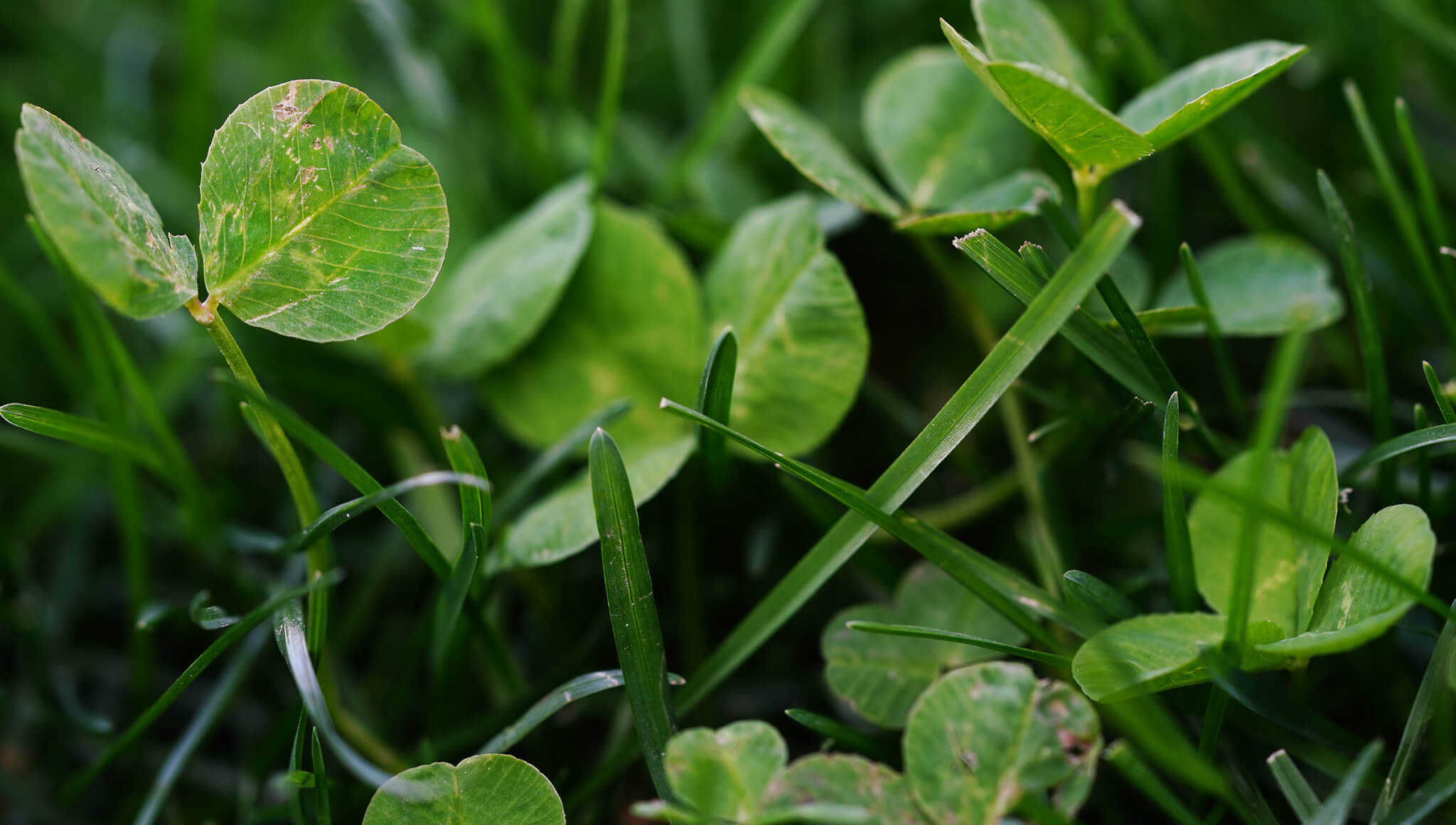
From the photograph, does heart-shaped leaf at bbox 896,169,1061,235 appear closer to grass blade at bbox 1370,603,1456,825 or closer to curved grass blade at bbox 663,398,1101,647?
curved grass blade at bbox 663,398,1101,647

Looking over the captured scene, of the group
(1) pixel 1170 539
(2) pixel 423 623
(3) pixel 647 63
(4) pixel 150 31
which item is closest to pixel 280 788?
(2) pixel 423 623

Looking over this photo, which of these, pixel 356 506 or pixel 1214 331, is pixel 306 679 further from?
pixel 1214 331

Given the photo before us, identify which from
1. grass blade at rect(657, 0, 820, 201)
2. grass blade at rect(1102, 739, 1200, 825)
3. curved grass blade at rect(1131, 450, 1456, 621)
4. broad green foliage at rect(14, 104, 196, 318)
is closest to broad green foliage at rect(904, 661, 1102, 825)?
grass blade at rect(1102, 739, 1200, 825)

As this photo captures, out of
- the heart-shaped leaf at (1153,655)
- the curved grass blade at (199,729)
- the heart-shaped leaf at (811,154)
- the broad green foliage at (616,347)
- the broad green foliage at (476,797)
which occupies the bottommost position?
the curved grass blade at (199,729)

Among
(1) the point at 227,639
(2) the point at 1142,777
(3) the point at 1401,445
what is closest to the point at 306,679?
(1) the point at 227,639

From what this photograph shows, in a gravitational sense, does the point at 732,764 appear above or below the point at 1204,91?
below

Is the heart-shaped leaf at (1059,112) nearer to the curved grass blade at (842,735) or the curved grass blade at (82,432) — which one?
the curved grass blade at (842,735)

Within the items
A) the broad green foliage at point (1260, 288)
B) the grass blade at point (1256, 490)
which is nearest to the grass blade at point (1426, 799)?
the grass blade at point (1256, 490)
